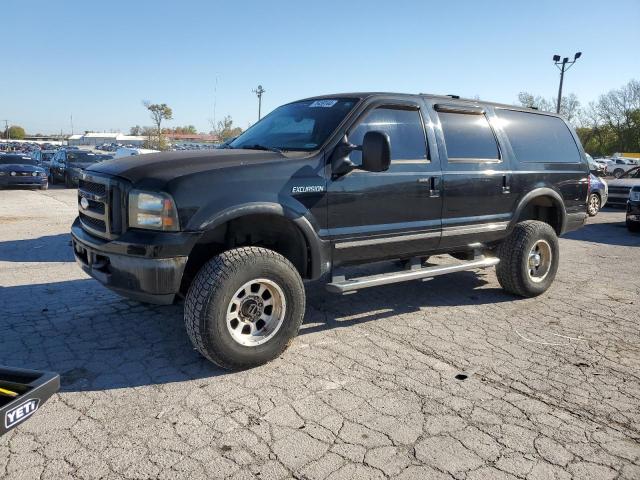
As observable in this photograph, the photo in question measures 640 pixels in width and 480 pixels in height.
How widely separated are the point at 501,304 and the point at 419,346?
1730 mm

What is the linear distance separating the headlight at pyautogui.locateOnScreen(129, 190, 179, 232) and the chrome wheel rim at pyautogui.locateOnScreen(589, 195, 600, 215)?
13624 mm

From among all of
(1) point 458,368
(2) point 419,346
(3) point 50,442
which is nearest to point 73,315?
(3) point 50,442

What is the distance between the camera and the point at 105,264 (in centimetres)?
365

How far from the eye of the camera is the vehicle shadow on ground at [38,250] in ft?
23.5

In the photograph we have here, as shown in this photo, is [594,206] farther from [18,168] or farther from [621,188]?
[18,168]

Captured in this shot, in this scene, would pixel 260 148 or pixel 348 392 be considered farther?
pixel 260 148

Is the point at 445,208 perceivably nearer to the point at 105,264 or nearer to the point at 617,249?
the point at 105,264

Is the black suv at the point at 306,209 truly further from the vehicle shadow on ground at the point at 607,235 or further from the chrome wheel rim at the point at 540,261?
the vehicle shadow on ground at the point at 607,235

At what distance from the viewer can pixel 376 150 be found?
3863mm

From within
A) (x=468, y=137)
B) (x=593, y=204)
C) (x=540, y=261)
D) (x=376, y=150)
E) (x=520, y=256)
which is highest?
(x=468, y=137)

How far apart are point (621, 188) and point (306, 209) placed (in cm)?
1477

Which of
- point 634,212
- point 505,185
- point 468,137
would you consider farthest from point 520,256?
point 634,212

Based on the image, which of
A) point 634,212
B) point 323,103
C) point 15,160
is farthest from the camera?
point 15,160

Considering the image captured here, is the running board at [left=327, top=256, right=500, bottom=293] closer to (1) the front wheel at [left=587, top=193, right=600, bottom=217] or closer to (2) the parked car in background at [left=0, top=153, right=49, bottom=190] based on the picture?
(1) the front wheel at [left=587, top=193, right=600, bottom=217]
